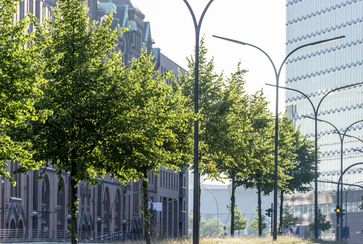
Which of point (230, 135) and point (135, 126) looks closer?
point (135, 126)

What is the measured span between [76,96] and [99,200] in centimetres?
8622

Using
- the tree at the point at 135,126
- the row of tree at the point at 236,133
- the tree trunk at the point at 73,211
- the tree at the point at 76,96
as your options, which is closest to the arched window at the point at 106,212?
the row of tree at the point at 236,133

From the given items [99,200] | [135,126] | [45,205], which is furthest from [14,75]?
[99,200]

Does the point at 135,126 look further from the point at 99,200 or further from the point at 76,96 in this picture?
the point at 99,200

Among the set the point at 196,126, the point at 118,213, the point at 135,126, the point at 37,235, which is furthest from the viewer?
the point at 118,213

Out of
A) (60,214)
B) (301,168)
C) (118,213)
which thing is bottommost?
(118,213)

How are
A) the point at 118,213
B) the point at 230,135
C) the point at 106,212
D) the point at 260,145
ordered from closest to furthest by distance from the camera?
the point at 230,135, the point at 260,145, the point at 106,212, the point at 118,213

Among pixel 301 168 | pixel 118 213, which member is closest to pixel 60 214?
pixel 118 213

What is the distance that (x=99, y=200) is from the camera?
396 ft

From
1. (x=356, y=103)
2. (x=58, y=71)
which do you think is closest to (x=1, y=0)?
(x=58, y=71)

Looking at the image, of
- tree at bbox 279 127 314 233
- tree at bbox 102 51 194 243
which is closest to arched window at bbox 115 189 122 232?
tree at bbox 279 127 314 233

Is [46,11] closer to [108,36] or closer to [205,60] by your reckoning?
[205,60]

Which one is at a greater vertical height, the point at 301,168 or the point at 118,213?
the point at 301,168

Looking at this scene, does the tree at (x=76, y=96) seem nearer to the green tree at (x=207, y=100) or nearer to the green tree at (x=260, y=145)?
the green tree at (x=207, y=100)
